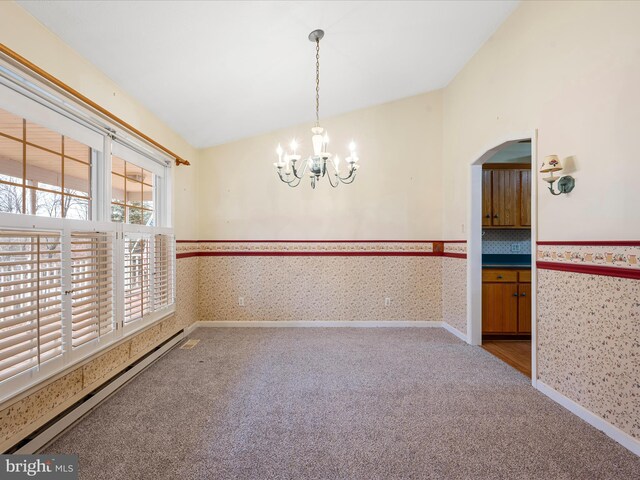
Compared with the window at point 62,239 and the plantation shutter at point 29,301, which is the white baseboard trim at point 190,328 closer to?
the window at point 62,239

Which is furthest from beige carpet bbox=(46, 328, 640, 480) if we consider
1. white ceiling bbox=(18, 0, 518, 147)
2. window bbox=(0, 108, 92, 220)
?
white ceiling bbox=(18, 0, 518, 147)

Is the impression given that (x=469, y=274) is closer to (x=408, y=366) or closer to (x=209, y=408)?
(x=408, y=366)

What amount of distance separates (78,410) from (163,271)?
139cm

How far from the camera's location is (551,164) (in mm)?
2080

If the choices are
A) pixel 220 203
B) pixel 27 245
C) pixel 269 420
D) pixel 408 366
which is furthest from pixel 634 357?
A: pixel 220 203

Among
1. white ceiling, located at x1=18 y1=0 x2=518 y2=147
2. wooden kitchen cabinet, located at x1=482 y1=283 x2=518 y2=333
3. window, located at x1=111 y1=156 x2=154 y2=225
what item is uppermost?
white ceiling, located at x1=18 y1=0 x2=518 y2=147

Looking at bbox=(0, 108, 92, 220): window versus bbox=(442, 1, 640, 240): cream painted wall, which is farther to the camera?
bbox=(442, 1, 640, 240): cream painted wall

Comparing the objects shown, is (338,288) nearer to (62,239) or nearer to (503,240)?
(503,240)

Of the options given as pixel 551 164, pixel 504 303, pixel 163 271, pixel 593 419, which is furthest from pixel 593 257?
pixel 163 271

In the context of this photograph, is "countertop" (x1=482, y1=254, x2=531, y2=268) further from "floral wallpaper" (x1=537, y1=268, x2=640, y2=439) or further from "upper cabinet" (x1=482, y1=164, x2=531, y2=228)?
"floral wallpaper" (x1=537, y1=268, x2=640, y2=439)

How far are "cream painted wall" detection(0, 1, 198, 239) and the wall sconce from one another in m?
3.31

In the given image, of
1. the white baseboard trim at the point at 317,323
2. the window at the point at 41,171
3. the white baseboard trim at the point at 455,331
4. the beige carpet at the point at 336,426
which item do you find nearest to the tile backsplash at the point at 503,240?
the white baseboard trim at the point at 455,331

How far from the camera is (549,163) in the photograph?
6.87 ft

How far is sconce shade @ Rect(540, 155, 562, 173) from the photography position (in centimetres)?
206
